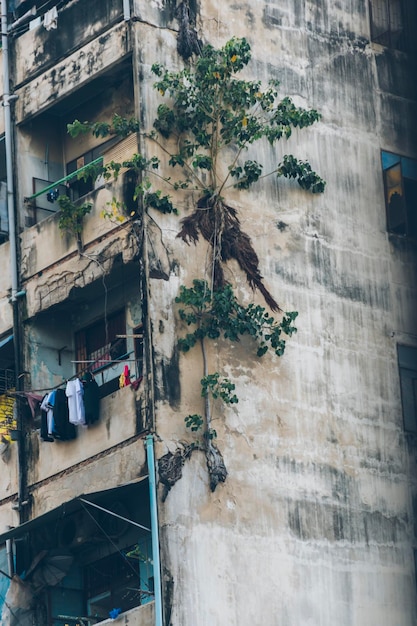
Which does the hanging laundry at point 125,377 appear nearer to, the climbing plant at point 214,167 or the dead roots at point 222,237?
the climbing plant at point 214,167

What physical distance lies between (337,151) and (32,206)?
4681 mm

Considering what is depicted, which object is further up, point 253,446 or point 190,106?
point 190,106

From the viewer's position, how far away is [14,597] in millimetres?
26422

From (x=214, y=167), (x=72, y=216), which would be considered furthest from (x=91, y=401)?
(x=214, y=167)

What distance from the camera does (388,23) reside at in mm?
29938

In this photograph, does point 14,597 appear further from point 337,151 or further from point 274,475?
point 337,151

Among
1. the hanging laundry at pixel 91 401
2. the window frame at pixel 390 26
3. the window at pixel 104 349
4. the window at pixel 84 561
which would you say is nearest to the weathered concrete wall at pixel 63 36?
the window at pixel 104 349

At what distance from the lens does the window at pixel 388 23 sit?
29719 mm

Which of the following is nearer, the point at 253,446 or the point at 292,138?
the point at 253,446

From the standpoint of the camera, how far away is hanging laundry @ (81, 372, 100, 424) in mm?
25969

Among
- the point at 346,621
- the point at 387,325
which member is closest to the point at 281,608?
the point at 346,621

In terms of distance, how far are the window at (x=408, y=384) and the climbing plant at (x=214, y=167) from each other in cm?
238

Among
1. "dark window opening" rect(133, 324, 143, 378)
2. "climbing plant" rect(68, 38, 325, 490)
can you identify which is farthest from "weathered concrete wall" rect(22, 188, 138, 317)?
"dark window opening" rect(133, 324, 143, 378)

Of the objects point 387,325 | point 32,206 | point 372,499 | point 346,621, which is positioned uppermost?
point 32,206
